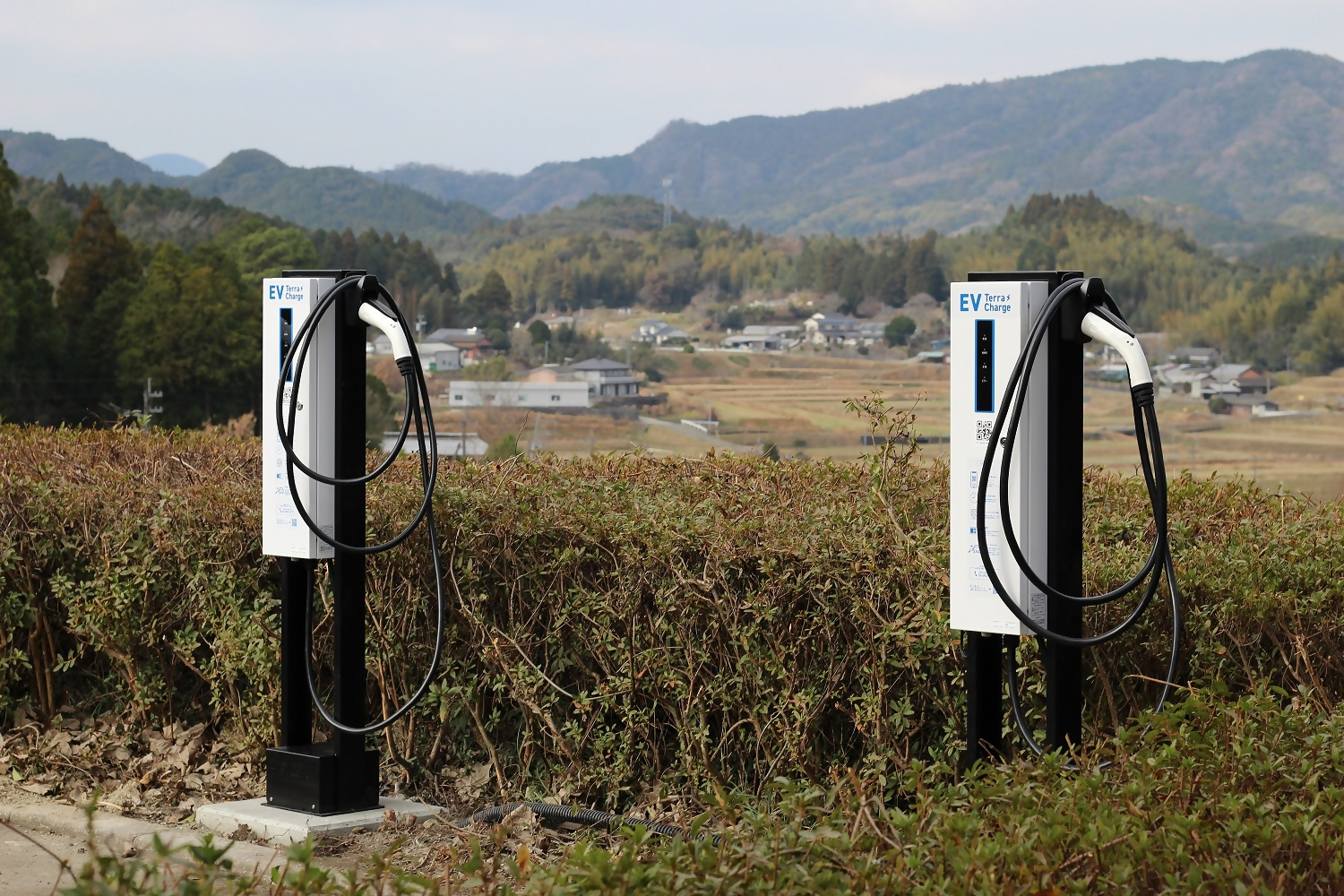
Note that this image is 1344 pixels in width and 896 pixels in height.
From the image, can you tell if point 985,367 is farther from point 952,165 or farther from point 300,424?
point 952,165

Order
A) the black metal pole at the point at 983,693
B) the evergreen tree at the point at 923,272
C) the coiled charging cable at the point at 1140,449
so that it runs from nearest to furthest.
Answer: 1. the coiled charging cable at the point at 1140,449
2. the black metal pole at the point at 983,693
3. the evergreen tree at the point at 923,272

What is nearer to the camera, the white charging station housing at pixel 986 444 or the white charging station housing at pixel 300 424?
the white charging station housing at pixel 986 444

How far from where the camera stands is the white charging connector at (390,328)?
4273mm

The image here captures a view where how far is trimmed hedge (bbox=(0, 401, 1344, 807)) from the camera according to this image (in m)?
4.12

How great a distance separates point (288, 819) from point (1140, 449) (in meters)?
2.76

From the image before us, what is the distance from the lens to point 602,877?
2262 millimetres

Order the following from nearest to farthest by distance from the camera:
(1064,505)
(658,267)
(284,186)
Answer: (1064,505)
(658,267)
(284,186)

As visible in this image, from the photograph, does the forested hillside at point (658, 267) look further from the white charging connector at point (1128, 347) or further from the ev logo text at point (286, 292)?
the white charging connector at point (1128, 347)

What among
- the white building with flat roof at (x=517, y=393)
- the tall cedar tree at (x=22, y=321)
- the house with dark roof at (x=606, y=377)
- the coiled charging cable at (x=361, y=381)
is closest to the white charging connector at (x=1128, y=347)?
the coiled charging cable at (x=361, y=381)

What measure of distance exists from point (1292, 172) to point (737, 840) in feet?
578

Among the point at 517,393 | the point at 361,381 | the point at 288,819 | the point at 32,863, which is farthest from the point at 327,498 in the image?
the point at 517,393

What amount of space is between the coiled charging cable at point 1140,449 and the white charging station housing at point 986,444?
0.04 meters

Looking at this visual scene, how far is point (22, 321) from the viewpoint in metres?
57.4

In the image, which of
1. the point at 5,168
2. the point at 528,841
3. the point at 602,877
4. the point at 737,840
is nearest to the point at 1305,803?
the point at 737,840
